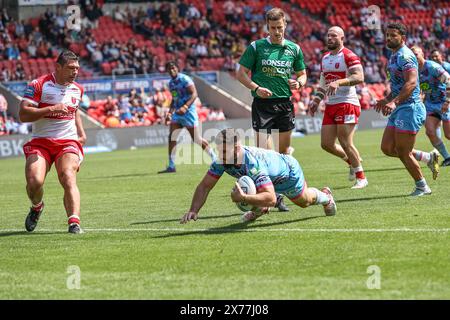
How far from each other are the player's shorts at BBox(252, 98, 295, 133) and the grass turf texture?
1098mm

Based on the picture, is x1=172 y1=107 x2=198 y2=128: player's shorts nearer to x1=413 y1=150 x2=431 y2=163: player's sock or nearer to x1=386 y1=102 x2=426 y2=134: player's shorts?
x1=413 y1=150 x2=431 y2=163: player's sock

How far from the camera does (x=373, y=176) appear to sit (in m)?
17.0

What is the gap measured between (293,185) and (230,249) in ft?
5.69

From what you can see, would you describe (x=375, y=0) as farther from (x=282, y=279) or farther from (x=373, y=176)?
(x=282, y=279)

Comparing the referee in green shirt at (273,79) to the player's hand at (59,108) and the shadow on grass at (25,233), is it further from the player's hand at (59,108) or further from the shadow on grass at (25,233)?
the shadow on grass at (25,233)

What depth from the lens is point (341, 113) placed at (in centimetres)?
1552

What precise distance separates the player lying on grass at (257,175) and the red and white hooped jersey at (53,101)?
1955 mm

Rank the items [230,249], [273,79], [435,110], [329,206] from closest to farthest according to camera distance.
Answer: [230,249] < [329,206] < [273,79] < [435,110]

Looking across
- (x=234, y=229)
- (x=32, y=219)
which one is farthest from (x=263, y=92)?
(x=32, y=219)

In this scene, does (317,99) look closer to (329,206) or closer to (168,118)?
(329,206)

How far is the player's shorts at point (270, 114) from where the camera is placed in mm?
12617

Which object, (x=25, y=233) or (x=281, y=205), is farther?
(x=281, y=205)

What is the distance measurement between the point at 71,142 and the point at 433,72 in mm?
8925
